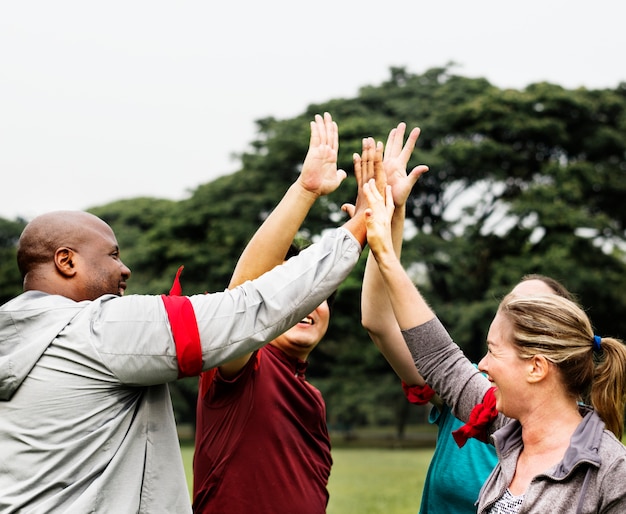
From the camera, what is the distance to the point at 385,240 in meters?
3.31

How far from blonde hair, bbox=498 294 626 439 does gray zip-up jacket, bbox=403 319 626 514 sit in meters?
0.11

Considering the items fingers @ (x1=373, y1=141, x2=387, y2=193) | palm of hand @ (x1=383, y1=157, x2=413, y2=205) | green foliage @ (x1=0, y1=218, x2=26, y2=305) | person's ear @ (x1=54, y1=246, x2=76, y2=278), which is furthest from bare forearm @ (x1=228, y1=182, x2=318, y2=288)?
green foliage @ (x1=0, y1=218, x2=26, y2=305)

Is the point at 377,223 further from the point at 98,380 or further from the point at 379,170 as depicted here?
the point at 98,380

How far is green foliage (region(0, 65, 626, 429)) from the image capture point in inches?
1109

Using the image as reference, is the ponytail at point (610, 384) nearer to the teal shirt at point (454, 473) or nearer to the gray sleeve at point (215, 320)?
the teal shirt at point (454, 473)

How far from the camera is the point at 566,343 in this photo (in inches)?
118

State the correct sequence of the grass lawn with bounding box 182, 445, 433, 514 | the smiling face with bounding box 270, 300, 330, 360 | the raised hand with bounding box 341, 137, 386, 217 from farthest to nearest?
the grass lawn with bounding box 182, 445, 433, 514 < the smiling face with bounding box 270, 300, 330, 360 < the raised hand with bounding box 341, 137, 386, 217

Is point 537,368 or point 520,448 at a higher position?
point 537,368

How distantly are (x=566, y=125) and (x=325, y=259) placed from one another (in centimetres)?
2876

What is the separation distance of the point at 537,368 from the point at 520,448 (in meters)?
0.34

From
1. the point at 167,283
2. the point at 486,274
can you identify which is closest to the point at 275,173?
the point at 167,283

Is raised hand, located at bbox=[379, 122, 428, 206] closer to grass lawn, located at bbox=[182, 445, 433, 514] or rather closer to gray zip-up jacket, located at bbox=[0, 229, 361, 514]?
gray zip-up jacket, located at bbox=[0, 229, 361, 514]

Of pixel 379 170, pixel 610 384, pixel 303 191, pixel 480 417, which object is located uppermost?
pixel 379 170

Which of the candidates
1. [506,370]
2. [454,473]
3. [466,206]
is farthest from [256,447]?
[466,206]
